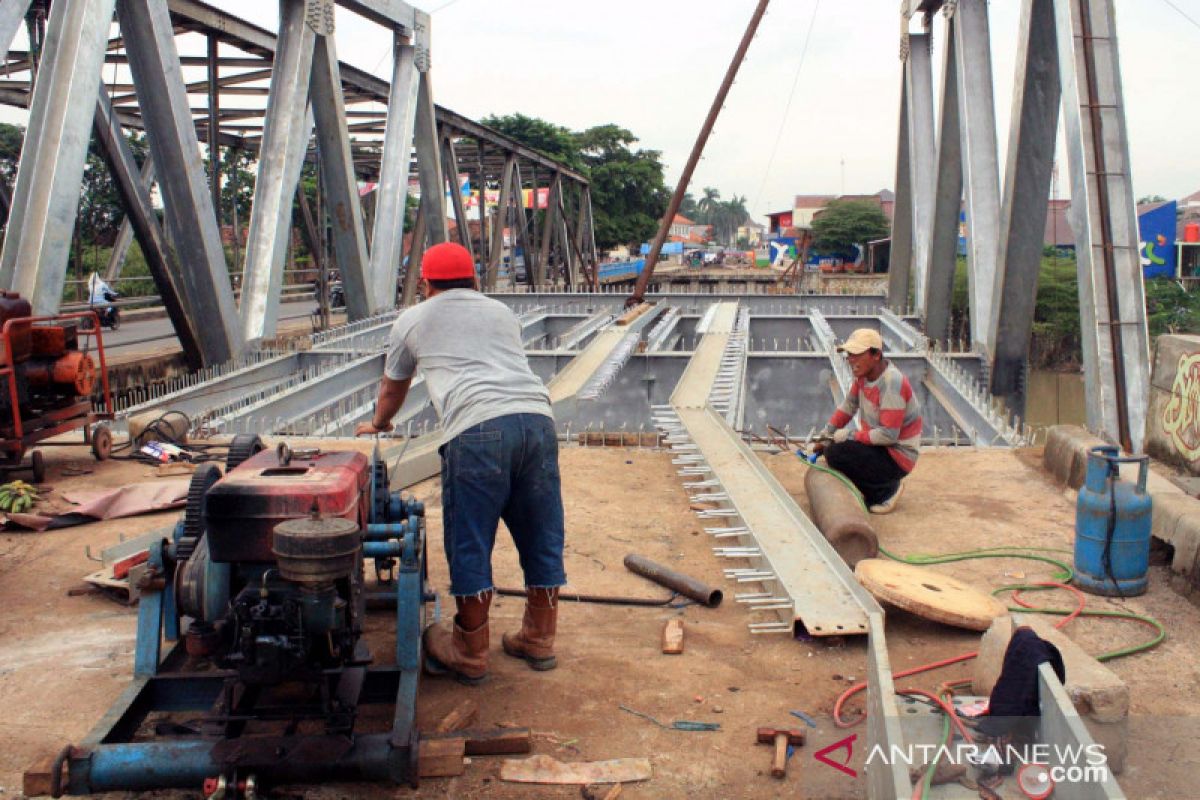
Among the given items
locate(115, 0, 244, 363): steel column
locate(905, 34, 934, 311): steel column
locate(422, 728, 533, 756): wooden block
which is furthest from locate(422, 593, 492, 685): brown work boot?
locate(905, 34, 934, 311): steel column

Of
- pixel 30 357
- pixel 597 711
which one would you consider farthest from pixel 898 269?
pixel 597 711

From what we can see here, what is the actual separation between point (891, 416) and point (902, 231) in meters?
13.4

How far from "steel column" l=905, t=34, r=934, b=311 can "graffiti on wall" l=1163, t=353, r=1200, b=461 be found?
890cm

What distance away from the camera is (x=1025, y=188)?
10461mm

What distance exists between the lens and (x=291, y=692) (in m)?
3.76

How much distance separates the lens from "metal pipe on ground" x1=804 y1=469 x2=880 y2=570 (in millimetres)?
5430

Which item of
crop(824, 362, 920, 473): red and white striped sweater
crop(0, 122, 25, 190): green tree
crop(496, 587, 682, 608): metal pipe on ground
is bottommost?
crop(496, 587, 682, 608): metal pipe on ground

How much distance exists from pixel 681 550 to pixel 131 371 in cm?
1042

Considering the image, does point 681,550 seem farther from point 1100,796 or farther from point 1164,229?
point 1164,229

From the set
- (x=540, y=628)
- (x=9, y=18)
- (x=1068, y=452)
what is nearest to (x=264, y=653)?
(x=540, y=628)

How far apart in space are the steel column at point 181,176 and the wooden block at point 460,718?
307 inches

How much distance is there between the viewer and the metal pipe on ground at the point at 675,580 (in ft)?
15.9

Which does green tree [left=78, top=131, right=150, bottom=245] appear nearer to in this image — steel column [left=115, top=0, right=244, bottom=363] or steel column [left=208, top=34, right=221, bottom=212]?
steel column [left=208, top=34, right=221, bottom=212]

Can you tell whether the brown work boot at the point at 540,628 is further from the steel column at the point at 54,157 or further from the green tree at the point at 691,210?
the green tree at the point at 691,210
